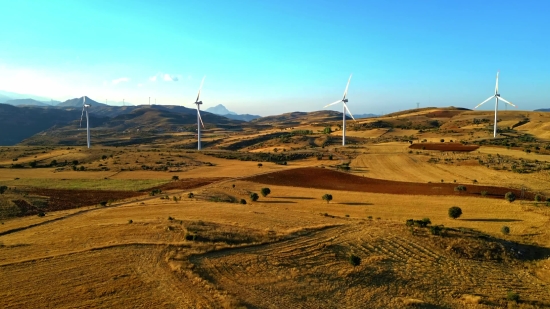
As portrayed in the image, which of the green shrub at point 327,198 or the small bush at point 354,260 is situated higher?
the green shrub at point 327,198

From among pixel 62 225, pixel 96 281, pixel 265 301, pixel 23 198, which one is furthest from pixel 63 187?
pixel 265 301

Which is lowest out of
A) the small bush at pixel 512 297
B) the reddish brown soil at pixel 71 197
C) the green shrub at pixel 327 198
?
the small bush at pixel 512 297

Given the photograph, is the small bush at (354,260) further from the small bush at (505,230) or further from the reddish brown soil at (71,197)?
the reddish brown soil at (71,197)

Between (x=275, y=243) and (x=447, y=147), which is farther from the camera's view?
(x=447, y=147)

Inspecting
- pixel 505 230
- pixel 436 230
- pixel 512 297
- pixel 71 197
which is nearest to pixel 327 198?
pixel 436 230

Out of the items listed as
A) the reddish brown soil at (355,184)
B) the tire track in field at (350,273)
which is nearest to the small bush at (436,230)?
the tire track in field at (350,273)

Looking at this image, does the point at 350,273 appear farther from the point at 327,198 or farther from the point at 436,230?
the point at 327,198

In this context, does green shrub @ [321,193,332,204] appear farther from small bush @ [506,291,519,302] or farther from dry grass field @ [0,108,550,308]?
small bush @ [506,291,519,302]

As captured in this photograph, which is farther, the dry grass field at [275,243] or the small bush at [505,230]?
the small bush at [505,230]
